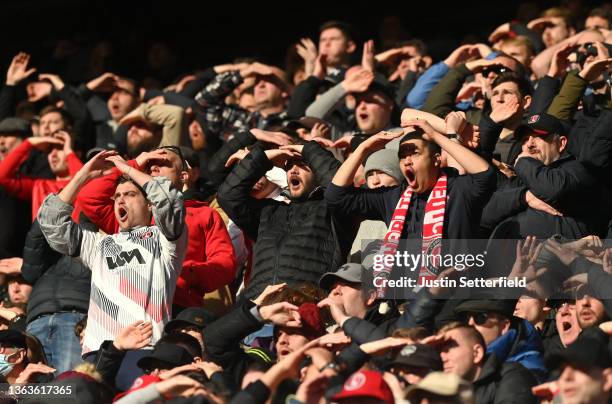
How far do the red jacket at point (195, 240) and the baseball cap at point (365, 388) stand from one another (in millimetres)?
2703

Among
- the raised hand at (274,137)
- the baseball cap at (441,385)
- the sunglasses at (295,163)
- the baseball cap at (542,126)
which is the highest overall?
the baseball cap at (542,126)

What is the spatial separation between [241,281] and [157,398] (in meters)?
3.23

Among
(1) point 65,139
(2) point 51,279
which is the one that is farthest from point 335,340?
(1) point 65,139

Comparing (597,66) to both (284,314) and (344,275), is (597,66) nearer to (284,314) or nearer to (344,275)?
(344,275)

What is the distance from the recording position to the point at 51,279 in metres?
11.9

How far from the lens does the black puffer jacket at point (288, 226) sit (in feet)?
36.2

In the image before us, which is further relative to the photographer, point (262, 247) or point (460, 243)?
point (262, 247)

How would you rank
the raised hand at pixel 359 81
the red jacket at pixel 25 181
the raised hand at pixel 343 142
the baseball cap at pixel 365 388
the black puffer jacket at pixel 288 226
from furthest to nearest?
the red jacket at pixel 25 181, the raised hand at pixel 359 81, the raised hand at pixel 343 142, the black puffer jacket at pixel 288 226, the baseball cap at pixel 365 388

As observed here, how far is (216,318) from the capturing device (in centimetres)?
1041

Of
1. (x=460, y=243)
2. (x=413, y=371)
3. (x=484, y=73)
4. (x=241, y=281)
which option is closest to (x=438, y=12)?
(x=484, y=73)

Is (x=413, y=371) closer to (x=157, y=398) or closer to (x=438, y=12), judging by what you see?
(x=157, y=398)

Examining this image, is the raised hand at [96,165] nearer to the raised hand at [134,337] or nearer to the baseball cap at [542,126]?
the raised hand at [134,337]

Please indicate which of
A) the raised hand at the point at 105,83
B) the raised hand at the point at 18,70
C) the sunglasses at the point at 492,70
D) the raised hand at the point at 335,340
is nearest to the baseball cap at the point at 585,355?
the raised hand at the point at 335,340

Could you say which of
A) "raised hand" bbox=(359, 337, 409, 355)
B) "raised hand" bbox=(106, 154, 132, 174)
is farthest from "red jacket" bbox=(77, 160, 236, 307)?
"raised hand" bbox=(359, 337, 409, 355)
